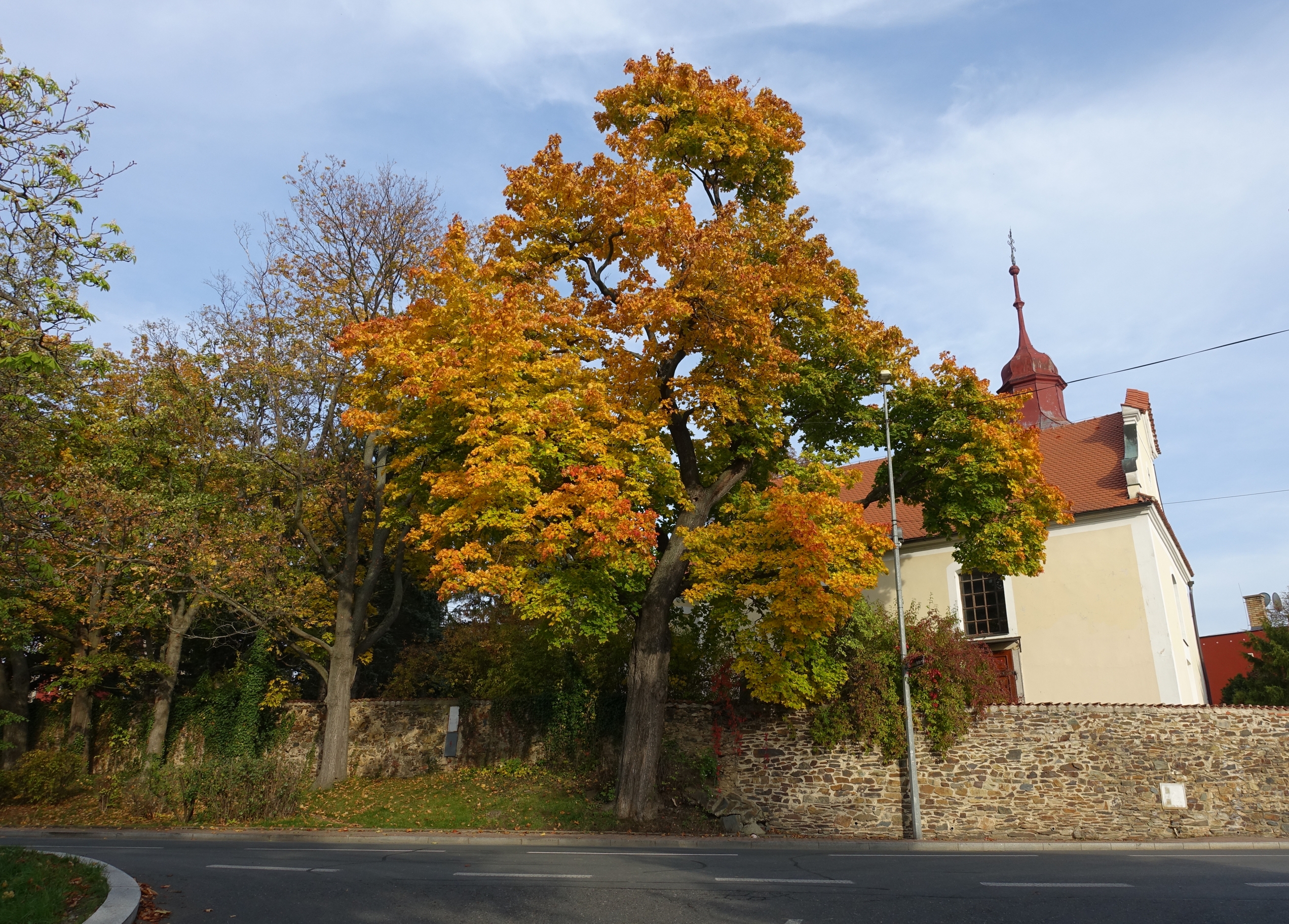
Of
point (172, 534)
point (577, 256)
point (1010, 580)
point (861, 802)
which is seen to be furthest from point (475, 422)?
point (1010, 580)

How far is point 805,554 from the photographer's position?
49.1 feet

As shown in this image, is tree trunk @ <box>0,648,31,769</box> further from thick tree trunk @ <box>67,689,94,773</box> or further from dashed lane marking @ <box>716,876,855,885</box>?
dashed lane marking @ <box>716,876,855,885</box>

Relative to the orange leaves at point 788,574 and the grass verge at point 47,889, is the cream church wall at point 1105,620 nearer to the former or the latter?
the orange leaves at point 788,574

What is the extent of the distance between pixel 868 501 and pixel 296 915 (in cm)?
1533

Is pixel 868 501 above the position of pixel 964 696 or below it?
above

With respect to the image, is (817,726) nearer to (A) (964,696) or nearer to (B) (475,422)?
(A) (964,696)

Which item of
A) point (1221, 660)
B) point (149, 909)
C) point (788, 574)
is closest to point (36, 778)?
point (149, 909)

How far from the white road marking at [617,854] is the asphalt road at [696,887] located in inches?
4.0

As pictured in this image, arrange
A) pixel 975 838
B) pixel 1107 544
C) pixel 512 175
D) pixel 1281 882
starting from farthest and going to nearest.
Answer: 1. pixel 1107 544
2. pixel 512 175
3. pixel 975 838
4. pixel 1281 882

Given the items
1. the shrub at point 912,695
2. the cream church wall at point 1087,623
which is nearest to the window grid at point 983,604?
the cream church wall at point 1087,623

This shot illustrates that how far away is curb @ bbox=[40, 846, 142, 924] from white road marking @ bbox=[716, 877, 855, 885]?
5455 millimetres

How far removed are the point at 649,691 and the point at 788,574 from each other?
4.15 m

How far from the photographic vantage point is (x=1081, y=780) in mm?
17578

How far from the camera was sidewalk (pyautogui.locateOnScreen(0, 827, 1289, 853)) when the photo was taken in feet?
50.9
